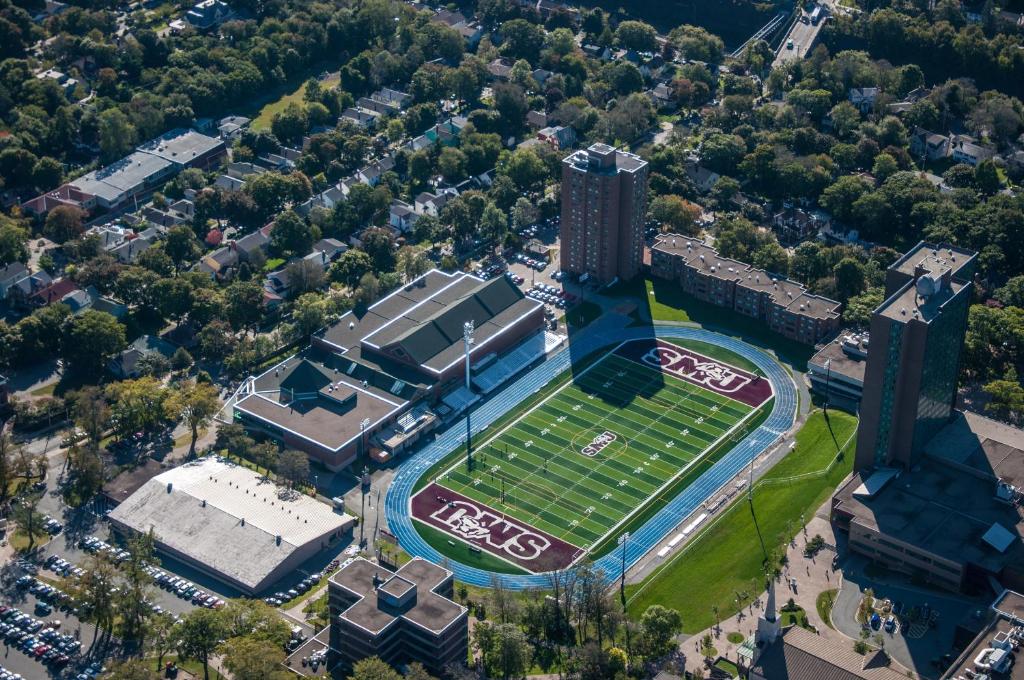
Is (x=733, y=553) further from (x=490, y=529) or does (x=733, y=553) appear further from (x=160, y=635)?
(x=160, y=635)

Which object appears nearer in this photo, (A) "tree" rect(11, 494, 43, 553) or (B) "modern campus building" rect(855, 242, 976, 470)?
(B) "modern campus building" rect(855, 242, 976, 470)

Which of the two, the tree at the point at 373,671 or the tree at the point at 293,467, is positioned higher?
the tree at the point at 373,671

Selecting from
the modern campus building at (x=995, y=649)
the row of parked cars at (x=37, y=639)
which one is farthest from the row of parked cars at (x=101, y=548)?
the modern campus building at (x=995, y=649)

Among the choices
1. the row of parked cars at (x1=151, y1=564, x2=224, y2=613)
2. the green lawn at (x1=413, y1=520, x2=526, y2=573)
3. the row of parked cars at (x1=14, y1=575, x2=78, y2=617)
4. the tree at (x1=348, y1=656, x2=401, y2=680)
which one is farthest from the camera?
the green lawn at (x1=413, y1=520, x2=526, y2=573)

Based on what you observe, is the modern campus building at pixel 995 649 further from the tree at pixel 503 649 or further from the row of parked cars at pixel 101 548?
the row of parked cars at pixel 101 548

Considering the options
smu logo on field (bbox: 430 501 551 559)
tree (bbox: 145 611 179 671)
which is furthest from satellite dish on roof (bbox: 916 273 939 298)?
tree (bbox: 145 611 179 671)

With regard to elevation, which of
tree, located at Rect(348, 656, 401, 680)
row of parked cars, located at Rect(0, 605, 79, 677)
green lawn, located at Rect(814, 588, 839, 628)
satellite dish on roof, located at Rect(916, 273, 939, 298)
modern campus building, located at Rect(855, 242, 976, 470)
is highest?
satellite dish on roof, located at Rect(916, 273, 939, 298)

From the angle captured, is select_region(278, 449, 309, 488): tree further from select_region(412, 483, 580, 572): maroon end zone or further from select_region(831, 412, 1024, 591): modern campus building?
select_region(831, 412, 1024, 591): modern campus building
